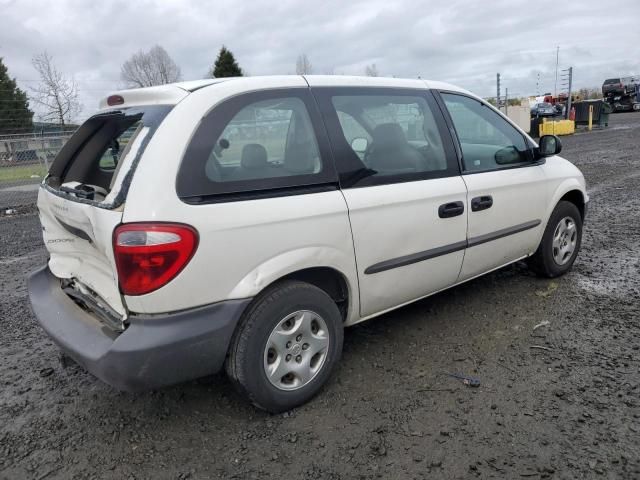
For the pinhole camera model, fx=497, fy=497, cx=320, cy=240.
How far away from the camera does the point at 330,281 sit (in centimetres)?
297

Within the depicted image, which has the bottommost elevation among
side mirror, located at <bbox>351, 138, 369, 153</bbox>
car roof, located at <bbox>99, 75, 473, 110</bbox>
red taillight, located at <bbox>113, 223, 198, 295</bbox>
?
red taillight, located at <bbox>113, 223, 198, 295</bbox>

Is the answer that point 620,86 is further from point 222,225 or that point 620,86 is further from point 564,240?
point 222,225

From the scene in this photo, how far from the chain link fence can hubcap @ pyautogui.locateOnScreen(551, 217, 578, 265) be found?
9.78m

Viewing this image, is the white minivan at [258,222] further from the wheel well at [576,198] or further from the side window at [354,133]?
the wheel well at [576,198]

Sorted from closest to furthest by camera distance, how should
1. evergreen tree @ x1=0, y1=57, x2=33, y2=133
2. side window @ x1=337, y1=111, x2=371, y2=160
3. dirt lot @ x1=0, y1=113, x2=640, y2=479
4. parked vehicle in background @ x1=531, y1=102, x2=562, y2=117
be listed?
dirt lot @ x1=0, y1=113, x2=640, y2=479
side window @ x1=337, y1=111, x2=371, y2=160
evergreen tree @ x1=0, y1=57, x2=33, y2=133
parked vehicle in background @ x1=531, y1=102, x2=562, y2=117

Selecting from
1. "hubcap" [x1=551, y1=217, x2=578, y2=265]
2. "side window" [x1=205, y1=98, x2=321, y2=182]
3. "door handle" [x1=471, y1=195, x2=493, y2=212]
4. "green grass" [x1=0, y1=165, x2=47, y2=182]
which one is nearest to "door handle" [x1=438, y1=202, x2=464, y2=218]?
"door handle" [x1=471, y1=195, x2=493, y2=212]

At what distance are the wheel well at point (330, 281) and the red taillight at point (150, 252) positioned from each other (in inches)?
26.6

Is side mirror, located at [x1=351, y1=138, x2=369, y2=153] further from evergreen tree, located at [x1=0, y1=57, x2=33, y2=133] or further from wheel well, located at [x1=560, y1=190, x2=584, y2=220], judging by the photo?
evergreen tree, located at [x1=0, y1=57, x2=33, y2=133]

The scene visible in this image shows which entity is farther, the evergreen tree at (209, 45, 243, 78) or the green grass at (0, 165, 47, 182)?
the evergreen tree at (209, 45, 243, 78)

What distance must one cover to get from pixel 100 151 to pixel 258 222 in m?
1.46

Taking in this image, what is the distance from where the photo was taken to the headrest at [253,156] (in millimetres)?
2580

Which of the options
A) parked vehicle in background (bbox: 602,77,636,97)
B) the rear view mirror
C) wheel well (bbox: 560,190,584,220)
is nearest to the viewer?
the rear view mirror

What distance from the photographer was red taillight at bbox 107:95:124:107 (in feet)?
9.64

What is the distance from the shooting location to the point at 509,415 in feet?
8.64
